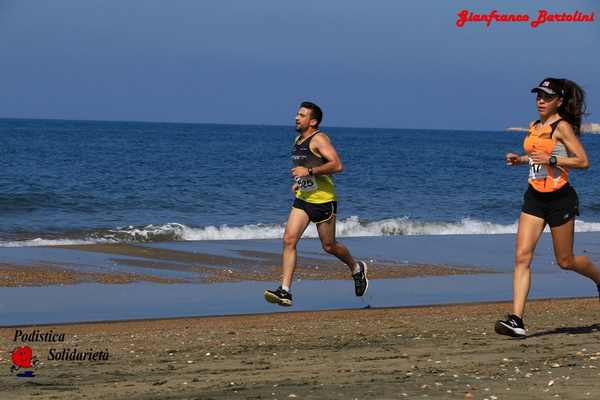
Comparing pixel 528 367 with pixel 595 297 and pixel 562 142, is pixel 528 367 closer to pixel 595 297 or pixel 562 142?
pixel 562 142

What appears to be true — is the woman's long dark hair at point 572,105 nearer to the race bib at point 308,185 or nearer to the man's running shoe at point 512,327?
the man's running shoe at point 512,327

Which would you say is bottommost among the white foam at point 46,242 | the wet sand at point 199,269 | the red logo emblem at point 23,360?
the white foam at point 46,242

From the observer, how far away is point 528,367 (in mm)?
7023

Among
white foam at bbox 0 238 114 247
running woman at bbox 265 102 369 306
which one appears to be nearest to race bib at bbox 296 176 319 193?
running woman at bbox 265 102 369 306

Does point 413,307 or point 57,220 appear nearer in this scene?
point 413,307

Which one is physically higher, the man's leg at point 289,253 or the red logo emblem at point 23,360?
the man's leg at point 289,253

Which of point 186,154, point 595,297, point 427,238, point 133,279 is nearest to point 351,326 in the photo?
point 595,297

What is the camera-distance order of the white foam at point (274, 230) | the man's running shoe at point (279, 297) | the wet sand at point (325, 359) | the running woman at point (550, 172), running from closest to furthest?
1. the wet sand at point (325, 359)
2. the running woman at point (550, 172)
3. the man's running shoe at point (279, 297)
4. the white foam at point (274, 230)

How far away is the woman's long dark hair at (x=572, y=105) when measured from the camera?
826 cm

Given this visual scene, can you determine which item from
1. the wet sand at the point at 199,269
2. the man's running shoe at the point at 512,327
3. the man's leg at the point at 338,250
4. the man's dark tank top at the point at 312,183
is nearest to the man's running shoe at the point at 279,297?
the man's leg at the point at 338,250

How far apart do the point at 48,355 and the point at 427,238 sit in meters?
13.9

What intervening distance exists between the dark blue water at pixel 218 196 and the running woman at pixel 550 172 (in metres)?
13.5

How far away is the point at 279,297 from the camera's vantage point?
991cm

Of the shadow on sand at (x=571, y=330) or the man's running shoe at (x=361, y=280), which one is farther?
the man's running shoe at (x=361, y=280)
